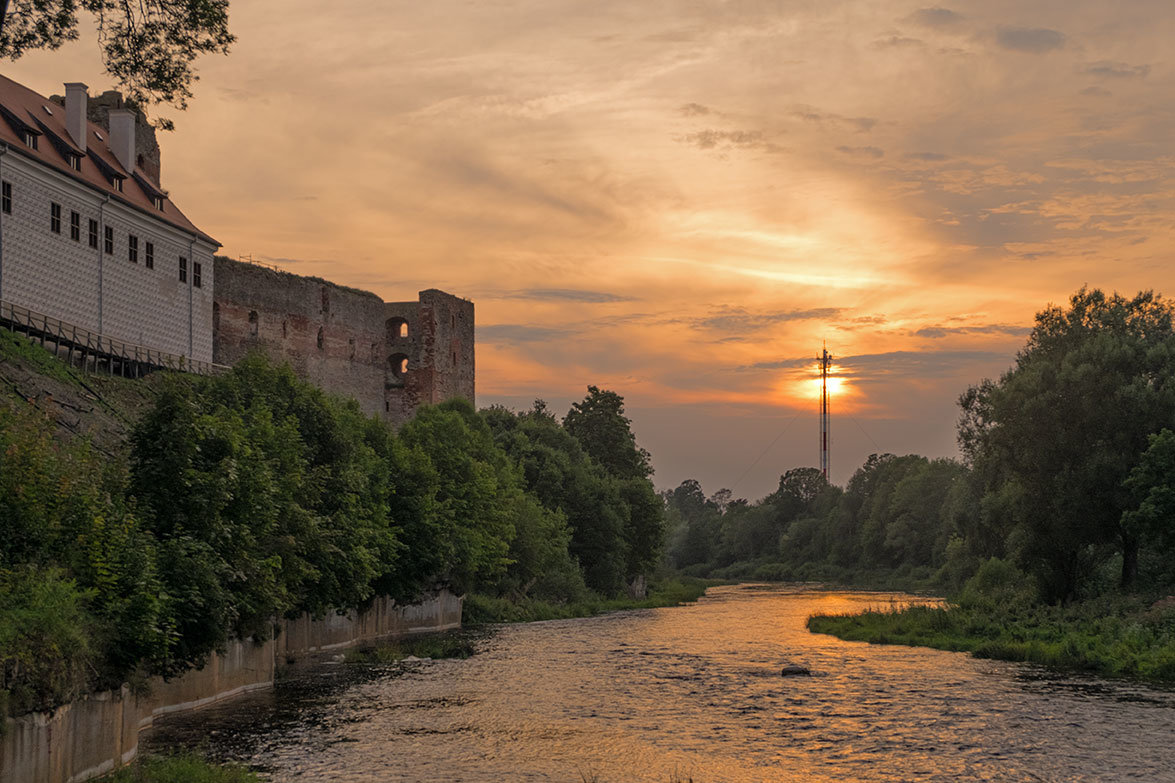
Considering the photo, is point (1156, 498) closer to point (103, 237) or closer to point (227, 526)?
point (227, 526)

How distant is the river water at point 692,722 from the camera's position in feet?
83.3

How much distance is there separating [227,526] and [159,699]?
4818 millimetres

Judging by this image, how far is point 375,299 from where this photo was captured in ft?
300

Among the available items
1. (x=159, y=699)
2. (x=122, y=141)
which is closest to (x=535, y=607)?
(x=122, y=141)

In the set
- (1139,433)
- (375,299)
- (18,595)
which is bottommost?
(18,595)

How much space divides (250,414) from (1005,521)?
120 ft

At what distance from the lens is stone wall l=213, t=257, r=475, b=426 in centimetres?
7550

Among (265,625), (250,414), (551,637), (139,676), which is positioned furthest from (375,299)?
(139,676)

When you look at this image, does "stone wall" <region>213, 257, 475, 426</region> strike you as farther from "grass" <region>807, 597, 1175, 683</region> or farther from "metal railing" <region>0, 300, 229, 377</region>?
"grass" <region>807, 597, 1175, 683</region>

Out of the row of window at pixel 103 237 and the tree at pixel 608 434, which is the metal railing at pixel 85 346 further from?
the tree at pixel 608 434

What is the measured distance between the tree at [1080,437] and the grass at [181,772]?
40030 millimetres

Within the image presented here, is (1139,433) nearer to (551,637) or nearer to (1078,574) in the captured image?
(1078,574)

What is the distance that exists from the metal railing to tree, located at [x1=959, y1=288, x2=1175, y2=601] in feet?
123

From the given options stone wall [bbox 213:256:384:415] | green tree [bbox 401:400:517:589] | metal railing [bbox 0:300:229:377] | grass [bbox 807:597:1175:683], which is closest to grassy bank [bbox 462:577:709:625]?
green tree [bbox 401:400:517:589]
